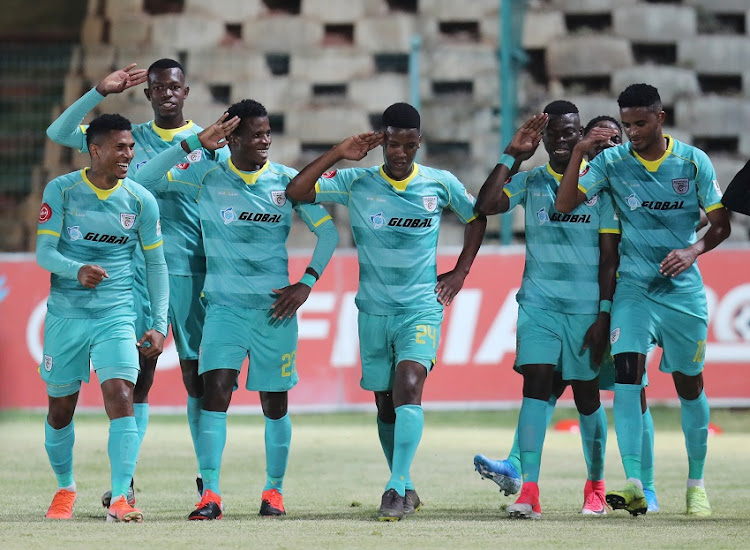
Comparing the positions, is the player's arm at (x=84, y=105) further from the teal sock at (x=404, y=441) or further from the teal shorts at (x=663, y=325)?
the teal shorts at (x=663, y=325)

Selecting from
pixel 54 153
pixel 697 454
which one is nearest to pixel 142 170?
pixel 697 454

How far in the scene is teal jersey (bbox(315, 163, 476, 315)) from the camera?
7.58m

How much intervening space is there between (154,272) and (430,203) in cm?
162

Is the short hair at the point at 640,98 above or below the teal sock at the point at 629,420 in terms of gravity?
above

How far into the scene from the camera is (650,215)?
748 cm

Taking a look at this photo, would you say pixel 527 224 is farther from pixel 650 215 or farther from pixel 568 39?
pixel 568 39

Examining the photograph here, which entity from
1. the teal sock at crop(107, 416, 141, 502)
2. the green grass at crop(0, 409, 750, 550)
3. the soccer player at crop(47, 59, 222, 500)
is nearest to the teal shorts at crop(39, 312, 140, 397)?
the teal sock at crop(107, 416, 141, 502)

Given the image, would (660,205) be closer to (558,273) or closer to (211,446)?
(558,273)

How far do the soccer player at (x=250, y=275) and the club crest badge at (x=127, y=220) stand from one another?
0.47 m

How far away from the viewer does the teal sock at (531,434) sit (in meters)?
7.30

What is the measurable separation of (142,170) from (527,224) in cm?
226

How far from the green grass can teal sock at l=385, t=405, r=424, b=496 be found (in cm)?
24

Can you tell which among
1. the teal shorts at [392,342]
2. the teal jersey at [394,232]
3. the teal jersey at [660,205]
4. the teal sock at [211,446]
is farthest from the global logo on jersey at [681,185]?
the teal sock at [211,446]

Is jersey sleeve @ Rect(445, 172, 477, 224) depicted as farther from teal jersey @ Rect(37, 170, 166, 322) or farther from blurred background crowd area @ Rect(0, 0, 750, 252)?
blurred background crowd area @ Rect(0, 0, 750, 252)
